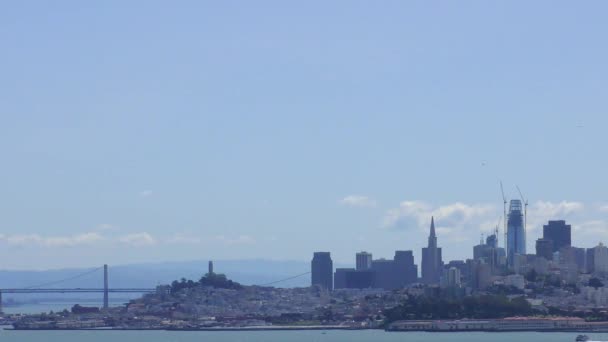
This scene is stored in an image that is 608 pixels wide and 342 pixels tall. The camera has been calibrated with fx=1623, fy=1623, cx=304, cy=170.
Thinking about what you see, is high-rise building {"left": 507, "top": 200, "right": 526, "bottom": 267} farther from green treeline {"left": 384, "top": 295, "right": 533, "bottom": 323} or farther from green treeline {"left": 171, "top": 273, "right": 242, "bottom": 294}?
green treeline {"left": 384, "top": 295, "right": 533, "bottom": 323}

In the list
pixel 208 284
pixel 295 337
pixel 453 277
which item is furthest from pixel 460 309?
pixel 208 284

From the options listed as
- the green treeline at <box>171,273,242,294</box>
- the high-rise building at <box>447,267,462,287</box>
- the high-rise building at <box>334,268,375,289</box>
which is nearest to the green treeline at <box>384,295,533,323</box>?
the high-rise building at <box>447,267,462,287</box>

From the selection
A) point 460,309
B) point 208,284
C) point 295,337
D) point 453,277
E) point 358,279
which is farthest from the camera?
point 358,279

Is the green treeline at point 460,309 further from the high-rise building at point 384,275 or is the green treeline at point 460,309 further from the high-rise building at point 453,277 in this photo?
the high-rise building at point 384,275

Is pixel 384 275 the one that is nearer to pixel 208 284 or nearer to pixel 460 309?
pixel 208 284

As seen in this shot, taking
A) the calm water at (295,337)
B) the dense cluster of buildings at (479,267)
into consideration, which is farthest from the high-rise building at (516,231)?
the calm water at (295,337)

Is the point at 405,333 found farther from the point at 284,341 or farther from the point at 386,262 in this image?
the point at 386,262
